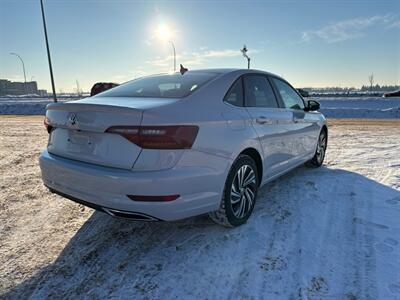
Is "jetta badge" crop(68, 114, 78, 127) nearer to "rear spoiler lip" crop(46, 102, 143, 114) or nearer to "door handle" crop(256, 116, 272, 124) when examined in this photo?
"rear spoiler lip" crop(46, 102, 143, 114)

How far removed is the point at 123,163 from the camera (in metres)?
2.63

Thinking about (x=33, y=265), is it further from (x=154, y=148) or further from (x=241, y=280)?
(x=241, y=280)

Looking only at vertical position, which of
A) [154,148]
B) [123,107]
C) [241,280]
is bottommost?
[241,280]

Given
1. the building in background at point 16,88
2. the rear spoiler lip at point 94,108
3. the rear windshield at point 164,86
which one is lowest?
the building in background at point 16,88

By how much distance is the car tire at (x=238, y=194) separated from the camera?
3.20 meters

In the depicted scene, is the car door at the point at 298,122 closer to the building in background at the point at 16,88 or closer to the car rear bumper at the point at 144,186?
the car rear bumper at the point at 144,186

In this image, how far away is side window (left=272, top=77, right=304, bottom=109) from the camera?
450cm

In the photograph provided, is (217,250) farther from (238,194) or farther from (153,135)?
(153,135)

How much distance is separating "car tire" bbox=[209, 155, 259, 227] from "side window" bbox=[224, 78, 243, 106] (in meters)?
0.57

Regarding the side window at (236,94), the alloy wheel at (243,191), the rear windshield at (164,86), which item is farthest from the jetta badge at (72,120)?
the alloy wheel at (243,191)

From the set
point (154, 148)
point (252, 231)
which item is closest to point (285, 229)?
point (252, 231)

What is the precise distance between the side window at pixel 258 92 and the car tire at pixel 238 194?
71cm

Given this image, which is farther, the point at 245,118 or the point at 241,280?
the point at 245,118

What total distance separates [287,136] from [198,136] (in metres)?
1.94
